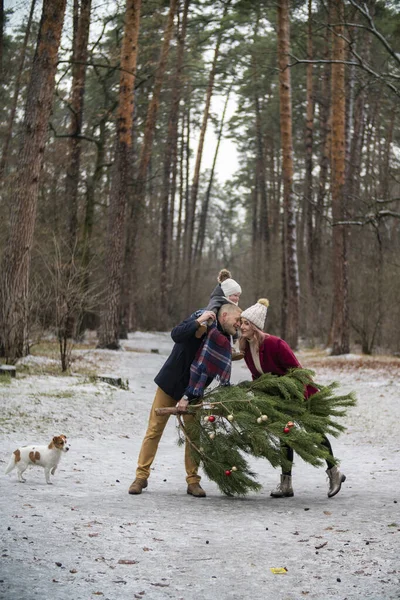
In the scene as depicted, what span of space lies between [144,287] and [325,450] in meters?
33.0

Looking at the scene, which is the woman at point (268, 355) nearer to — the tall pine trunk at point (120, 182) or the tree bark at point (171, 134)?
the tall pine trunk at point (120, 182)

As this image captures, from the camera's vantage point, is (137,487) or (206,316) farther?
(137,487)

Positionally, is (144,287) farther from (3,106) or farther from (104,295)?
(104,295)

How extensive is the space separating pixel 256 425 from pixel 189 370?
748mm

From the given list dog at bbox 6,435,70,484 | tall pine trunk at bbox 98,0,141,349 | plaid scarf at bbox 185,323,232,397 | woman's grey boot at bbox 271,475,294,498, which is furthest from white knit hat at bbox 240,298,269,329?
tall pine trunk at bbox 98,0,141,349

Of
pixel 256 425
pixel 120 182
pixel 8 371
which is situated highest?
pixel 120 182

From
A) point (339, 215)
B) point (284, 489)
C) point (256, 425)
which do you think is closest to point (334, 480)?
point (284, 489)

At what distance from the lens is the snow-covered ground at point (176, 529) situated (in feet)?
14.6

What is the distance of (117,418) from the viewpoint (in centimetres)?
1157

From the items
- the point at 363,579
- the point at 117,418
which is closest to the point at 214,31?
the point at 117,418

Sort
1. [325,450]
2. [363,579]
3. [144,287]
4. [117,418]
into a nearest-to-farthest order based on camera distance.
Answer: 1. [363,579]
2. [325,450]
3. [117,418]
4. [144,287]

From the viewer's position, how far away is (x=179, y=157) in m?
50.0

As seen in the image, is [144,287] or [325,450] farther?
→ [144,287]

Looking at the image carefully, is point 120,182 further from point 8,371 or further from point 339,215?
point 8,371
